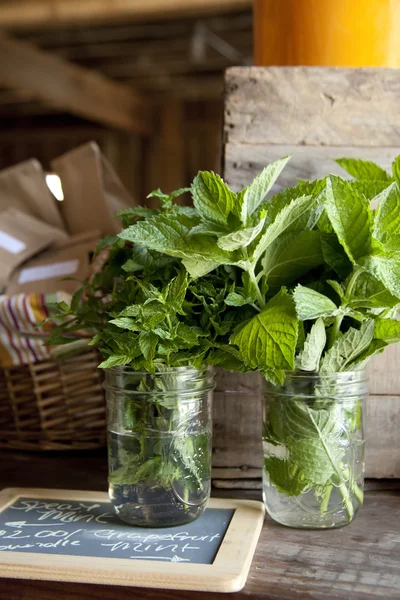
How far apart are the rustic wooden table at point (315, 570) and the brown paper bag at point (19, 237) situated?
20.2 inches

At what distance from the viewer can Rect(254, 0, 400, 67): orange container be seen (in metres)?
0.81

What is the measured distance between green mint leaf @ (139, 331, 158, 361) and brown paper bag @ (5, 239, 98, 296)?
0.36m

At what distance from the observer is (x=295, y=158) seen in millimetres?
807

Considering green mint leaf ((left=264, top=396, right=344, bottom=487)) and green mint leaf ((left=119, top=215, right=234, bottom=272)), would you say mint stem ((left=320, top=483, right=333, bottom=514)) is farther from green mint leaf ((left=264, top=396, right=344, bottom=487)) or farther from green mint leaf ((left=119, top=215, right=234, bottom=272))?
green mint leaf ((left=119, top=215, right=234, bottom=272))

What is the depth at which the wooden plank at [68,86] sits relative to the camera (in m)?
3.21

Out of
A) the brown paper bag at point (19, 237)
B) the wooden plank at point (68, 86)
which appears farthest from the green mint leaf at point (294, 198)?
the wooden plank at point (68, 86)

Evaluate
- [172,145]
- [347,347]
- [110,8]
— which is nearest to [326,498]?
[347,347]

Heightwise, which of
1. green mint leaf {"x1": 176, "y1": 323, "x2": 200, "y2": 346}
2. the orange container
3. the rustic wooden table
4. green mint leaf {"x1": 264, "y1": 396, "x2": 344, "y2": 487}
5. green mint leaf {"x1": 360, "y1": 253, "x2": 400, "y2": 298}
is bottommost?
the rustic wooden table

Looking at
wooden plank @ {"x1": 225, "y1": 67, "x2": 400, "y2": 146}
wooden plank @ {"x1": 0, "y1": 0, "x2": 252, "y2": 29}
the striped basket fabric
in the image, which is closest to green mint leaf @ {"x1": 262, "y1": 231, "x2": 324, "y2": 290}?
wooden plank @ {"x1": 225, "y1": 67, "x2": 400, "y2": 146}

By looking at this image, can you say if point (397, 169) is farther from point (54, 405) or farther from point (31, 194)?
point (31, 194)

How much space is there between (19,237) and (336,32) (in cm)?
51

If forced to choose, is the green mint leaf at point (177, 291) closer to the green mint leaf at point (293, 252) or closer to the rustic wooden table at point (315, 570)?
the green mint leaf at point (293, 252)

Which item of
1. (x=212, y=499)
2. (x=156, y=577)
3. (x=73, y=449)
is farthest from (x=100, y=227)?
(x=156, y=577)

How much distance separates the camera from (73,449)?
0.93 meters
